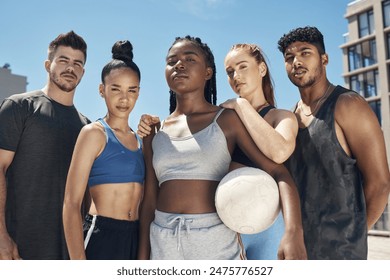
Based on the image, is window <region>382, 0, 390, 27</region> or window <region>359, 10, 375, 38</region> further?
window <region>359, 10, 375, 38</region>

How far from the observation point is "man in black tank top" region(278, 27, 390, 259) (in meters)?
3.36

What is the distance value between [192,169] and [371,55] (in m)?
31.2

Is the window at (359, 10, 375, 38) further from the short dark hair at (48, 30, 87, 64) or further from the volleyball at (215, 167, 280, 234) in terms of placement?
the volleyball at (215, 167, 280, 234)

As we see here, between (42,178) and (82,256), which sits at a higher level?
(42,178)

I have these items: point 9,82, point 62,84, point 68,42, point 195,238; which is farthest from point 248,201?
point 9,82

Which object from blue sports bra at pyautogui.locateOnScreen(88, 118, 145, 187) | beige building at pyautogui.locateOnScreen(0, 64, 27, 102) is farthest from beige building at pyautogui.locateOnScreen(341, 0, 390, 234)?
blue sports bra at pyautogui.locateOnScreen(88, 118, 145, 187)

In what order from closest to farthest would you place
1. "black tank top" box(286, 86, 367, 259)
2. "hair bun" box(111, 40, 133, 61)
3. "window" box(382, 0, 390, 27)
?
"black tank top" box(286, 86, 367, 259), "hair bun" box(111, 40, 133, 61), "window" box(382, 0, 390, 27)

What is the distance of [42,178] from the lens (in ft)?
12.3

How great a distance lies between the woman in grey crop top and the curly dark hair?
0.04 ft

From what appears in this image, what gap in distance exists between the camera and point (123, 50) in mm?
3463
